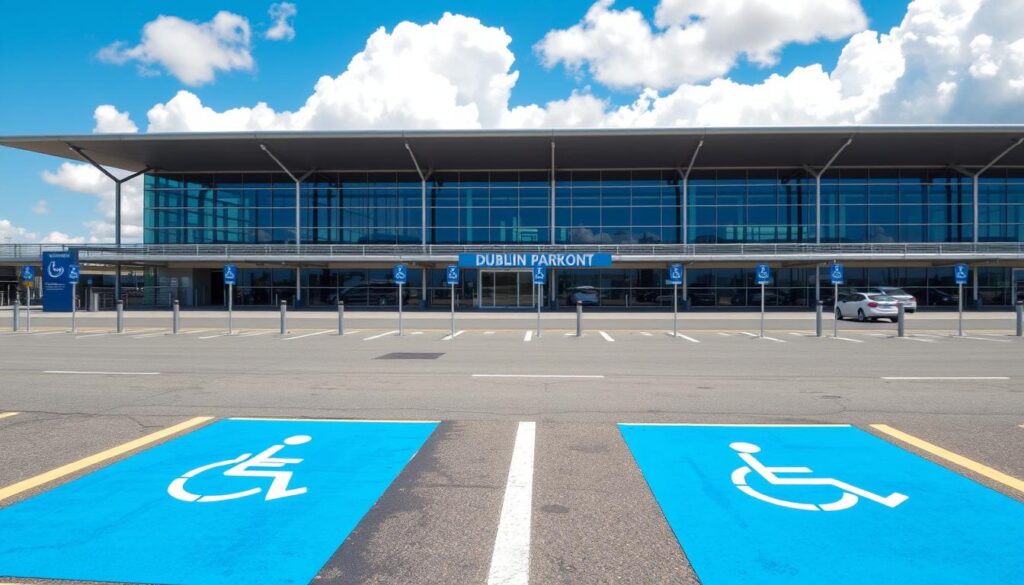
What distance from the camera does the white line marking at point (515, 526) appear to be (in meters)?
3.20

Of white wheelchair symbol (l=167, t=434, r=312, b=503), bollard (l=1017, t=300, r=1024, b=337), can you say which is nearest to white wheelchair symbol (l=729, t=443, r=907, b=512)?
Answer: white wheelchair symbol (l=167, t=434, r=312, b=503)


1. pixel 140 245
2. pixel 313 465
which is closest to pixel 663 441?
pixel 313 465

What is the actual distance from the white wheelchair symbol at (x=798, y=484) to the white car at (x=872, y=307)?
2584cm

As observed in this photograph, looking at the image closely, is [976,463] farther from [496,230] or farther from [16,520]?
[496,230]

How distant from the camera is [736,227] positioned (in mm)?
43219

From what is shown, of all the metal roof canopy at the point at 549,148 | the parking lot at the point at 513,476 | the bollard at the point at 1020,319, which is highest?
the metal roof canopy at the point at 549,148

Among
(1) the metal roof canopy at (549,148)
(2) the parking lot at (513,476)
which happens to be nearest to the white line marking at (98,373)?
(2) the parking lot at (513,476)

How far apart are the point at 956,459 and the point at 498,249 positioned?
3626 cm

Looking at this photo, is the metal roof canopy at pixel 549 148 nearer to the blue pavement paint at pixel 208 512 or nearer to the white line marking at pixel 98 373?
the white line marking at pixel 98 373

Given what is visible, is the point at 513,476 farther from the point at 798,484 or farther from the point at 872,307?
the point at 872,307

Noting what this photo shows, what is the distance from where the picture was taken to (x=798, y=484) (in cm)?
461

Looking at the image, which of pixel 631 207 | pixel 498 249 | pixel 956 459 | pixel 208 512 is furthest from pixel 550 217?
pixel 208 512

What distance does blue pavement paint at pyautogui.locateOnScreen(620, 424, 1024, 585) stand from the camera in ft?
10.6

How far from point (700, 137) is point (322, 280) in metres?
28.7
